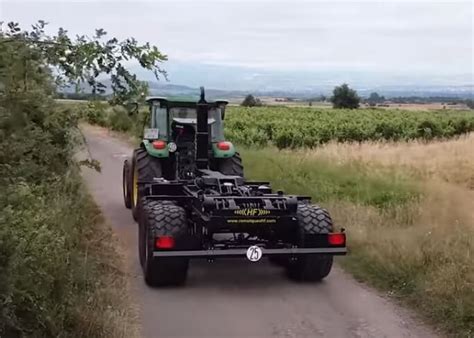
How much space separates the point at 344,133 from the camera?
34.6 metres

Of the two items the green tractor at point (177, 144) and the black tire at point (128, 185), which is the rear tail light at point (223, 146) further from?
the black tire at point (128, 185)

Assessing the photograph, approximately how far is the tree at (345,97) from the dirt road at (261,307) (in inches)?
2691

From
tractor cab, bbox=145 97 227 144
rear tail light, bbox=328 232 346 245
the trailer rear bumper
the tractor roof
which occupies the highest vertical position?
the tractor roof

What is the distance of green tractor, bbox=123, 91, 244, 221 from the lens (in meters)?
11.3

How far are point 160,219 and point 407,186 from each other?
7.21 metres

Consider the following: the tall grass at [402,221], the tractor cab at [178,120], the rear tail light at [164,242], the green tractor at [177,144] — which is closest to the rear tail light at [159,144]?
the green tractor at [177,144]

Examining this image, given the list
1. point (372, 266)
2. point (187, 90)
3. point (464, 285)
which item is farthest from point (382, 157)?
point (464, 285)

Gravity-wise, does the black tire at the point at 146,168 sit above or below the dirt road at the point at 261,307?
above

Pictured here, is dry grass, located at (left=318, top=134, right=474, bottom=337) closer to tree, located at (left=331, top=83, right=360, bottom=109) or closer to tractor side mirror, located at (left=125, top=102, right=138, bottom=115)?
tractor side mirror, located at (left=125, top=102, right=138, bottom=115)

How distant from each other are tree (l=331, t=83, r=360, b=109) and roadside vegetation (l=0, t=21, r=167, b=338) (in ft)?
226

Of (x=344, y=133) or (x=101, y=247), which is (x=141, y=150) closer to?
(x=101, y=247)

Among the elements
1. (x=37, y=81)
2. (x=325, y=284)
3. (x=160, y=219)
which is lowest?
(x=325, y=284)

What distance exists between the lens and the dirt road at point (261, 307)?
21.8ft

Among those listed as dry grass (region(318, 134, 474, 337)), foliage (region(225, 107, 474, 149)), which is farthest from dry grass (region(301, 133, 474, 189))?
foliage (region(225, 107, 474, 149))
